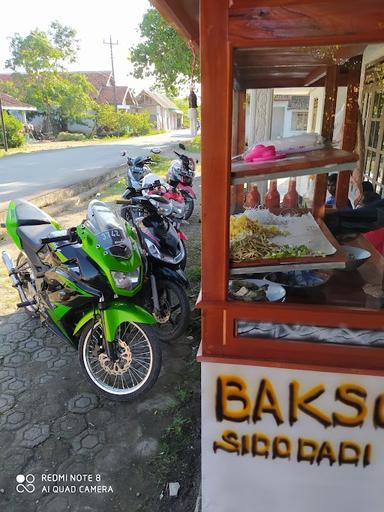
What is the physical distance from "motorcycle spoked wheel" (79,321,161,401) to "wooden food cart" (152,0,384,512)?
2.82 ft

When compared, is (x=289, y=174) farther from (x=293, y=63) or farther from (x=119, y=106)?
(x=119, y=106)

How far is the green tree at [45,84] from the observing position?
30.7m

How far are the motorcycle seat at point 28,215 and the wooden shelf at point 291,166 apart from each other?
86.5 inches

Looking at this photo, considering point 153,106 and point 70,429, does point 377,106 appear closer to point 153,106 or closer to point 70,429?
point 70,429

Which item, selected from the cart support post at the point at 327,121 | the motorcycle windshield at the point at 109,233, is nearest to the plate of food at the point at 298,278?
the cart support post at the point at 327,121

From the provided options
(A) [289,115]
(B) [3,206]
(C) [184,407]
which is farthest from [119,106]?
(C) [184,407]

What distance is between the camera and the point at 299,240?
1.92 metres

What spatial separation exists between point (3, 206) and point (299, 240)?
6.48 m

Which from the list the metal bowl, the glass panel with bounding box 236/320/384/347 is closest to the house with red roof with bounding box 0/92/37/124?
the metal bowl

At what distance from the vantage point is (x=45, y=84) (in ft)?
101

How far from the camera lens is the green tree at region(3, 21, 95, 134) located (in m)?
30.7

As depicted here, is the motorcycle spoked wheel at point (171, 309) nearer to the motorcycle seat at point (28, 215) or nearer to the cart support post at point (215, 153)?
the motorcycle seat at point (28, 215)

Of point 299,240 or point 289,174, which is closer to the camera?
point 289,174

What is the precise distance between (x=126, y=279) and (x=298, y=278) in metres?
1.09
